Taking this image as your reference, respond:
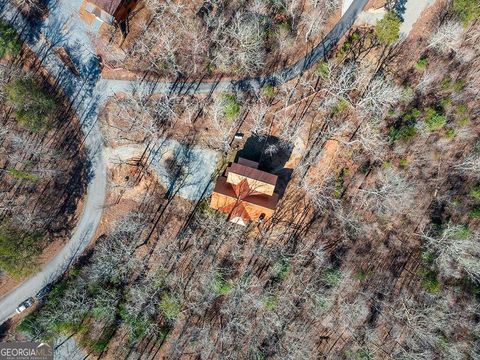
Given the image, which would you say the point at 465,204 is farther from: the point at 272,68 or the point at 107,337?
the point at 107,337

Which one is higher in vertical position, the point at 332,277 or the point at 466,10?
the point at 466,10

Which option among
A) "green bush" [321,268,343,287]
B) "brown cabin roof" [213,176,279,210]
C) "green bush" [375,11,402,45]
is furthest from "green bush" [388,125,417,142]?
"green bush" [321,268,343,287]

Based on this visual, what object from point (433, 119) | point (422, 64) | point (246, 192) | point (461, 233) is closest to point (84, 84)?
point (246, 192)

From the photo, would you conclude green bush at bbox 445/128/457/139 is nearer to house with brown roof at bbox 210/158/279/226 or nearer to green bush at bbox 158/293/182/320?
house with brown roof at bbox 210/158/279/226

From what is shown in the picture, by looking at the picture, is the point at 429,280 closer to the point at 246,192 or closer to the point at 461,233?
the point at 461,233

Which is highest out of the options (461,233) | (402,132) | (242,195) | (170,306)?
(402,132)

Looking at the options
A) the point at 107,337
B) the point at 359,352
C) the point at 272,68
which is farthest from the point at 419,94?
the point at 107,337
